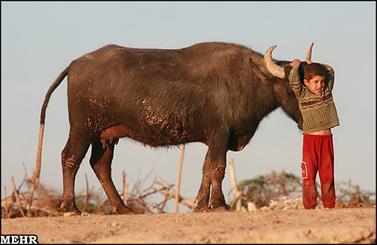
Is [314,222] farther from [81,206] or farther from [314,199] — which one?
[81,206]

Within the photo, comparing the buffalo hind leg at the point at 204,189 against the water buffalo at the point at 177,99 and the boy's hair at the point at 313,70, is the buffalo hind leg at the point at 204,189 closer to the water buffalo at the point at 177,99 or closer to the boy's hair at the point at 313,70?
the water buffalo at the point at 177,99

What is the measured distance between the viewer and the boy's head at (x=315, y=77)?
30.5 ft

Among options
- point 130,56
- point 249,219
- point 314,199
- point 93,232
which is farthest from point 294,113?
point 93,232

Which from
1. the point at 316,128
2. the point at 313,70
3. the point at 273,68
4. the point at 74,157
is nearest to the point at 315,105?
the point at 316,128

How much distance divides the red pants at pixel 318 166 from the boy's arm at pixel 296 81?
0.49m

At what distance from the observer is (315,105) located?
30.9ft

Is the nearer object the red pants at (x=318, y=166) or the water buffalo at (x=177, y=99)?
the red pants at (x=318, y=166)

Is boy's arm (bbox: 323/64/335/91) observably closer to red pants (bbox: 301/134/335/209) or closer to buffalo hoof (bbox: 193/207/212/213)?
red pants (bbox: 301/134/335/209)

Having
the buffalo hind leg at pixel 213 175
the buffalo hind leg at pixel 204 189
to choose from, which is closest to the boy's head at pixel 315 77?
the buffalo hind leg at pixel 213 175

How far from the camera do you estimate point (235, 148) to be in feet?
33.2

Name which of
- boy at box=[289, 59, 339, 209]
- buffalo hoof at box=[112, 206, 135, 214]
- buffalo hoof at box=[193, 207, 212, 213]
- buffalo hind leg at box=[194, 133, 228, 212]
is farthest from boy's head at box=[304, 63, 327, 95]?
buffalo hoof at box=[112, 206, 135, 214]

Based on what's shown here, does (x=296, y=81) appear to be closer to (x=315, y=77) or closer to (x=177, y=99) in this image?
(x=315, y=77)

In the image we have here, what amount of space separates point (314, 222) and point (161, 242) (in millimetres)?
1484

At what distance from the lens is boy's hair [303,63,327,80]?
934 cm
